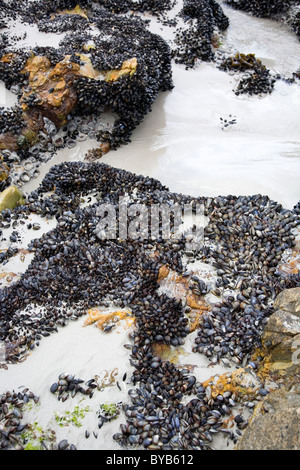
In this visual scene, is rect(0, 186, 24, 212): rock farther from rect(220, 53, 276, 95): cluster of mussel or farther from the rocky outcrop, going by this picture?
rect(220, 53, 276, 95): cluster of mussel

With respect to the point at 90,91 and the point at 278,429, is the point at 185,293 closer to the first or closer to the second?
the point at 278,429

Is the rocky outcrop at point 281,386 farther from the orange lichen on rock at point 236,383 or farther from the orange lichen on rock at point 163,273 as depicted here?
the orange lichen on rock at point 163,273

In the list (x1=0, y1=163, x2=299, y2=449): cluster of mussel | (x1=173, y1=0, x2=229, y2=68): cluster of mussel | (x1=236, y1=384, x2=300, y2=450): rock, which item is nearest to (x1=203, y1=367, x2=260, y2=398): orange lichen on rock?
(x1=0, y1=163, x2=299, y2=449): cluster of mussel

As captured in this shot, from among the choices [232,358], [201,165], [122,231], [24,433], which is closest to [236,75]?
[201,165]

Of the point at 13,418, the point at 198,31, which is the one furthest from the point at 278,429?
the point at 198,31

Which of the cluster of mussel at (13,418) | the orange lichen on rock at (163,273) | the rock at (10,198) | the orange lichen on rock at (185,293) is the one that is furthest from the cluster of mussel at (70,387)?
the rock at (10,198)

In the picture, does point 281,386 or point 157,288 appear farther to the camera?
point 157,288
